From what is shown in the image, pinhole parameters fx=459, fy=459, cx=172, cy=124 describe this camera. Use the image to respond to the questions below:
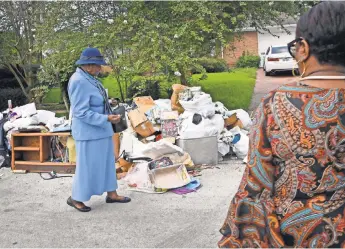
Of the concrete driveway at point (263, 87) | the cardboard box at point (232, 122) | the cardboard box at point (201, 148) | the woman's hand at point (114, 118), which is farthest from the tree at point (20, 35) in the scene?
the woman's hand at point (114, 118)

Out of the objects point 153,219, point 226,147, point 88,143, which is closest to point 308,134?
point 153,219

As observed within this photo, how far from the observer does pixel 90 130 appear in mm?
4645

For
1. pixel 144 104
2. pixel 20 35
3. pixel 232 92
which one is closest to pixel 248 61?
pixel 232 92

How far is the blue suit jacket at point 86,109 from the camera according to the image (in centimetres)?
452

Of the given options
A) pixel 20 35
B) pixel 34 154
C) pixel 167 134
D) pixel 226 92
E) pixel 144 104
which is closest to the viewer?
pixel 167 134

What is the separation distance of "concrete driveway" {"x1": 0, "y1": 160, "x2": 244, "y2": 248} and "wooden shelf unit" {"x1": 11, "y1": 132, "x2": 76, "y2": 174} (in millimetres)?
528

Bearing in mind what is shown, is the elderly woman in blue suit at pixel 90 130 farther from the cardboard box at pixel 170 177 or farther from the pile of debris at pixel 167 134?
the pile of debris at pixel 167 134

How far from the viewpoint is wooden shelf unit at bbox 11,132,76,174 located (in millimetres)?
6379

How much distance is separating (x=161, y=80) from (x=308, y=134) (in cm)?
745

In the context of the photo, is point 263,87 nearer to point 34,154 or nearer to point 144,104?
point 144,104

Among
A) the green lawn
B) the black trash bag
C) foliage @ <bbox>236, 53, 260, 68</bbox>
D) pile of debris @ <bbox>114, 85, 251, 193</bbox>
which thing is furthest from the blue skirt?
foliage @ <bbox>236, 53, 260, 68</bbox>

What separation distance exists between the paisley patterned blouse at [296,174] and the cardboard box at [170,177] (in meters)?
3.58

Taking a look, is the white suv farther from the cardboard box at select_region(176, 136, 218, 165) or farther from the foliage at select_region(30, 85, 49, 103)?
the cardboard box at select_region(176, 136, 218, 165)

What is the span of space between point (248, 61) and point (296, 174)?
23.2 metres
